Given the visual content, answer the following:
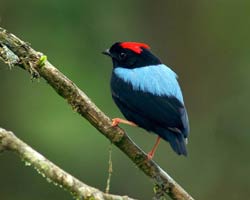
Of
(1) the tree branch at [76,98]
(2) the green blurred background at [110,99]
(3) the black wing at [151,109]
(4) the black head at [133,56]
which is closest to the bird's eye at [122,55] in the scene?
(4) the black head at [133,56]

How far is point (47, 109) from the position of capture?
1342 centimetres

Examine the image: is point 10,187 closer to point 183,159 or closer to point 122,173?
point 122,173

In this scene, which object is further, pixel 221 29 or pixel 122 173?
pixel 221 29

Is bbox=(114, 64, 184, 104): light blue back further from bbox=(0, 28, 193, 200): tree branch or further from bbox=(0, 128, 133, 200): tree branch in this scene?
bbox=(0, 128, 133, 200): tree branch

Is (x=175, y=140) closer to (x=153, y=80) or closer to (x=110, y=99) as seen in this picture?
(x=153, y=80)

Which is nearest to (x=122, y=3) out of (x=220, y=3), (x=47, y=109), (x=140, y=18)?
(x=140, y=18)

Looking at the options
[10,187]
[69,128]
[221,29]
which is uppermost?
[221,29]

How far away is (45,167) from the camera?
17.9 feet

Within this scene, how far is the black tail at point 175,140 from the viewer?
6.85 metres

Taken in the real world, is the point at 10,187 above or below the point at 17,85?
below

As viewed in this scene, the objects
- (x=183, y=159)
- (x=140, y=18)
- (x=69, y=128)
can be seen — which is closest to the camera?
(x=69, y=128)

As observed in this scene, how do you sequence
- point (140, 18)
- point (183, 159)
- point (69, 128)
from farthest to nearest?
point (140, 18)
point (183, 159)
point (69, 128)

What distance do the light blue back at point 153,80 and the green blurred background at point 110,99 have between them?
568cm

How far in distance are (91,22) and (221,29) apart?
236 centimetres
